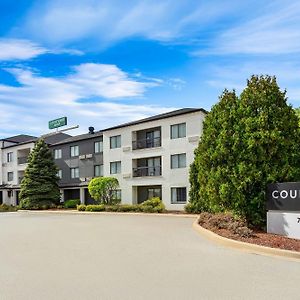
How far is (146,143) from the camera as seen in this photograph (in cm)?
3491

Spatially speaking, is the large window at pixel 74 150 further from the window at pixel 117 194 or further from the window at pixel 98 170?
the window at pixel 117 194

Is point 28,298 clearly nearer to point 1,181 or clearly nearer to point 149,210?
point 149,210

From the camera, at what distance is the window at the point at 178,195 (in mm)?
31109

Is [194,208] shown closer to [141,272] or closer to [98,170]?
[98,170]

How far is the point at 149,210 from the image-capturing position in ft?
91.9

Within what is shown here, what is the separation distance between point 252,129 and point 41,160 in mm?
30729

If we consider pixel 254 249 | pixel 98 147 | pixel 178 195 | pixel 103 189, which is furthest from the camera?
pixel 98 147

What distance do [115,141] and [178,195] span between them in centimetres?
925

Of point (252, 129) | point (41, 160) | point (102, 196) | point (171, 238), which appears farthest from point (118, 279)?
point (41, 160)

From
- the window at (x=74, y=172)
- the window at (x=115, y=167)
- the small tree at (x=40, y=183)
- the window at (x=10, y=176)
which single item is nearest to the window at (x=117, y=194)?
the window at (x=115, y=167)

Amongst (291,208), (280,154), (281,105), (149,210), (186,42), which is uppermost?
(186,42)

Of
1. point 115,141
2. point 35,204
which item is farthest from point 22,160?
point 115,141

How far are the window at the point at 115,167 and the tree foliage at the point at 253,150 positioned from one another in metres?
22.7

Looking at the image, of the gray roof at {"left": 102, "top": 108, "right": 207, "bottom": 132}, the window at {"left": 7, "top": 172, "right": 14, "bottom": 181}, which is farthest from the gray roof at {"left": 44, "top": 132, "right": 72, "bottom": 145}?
the gray roof at {"left": 102, "top": 108, "right": 207, "bottom": 132}
